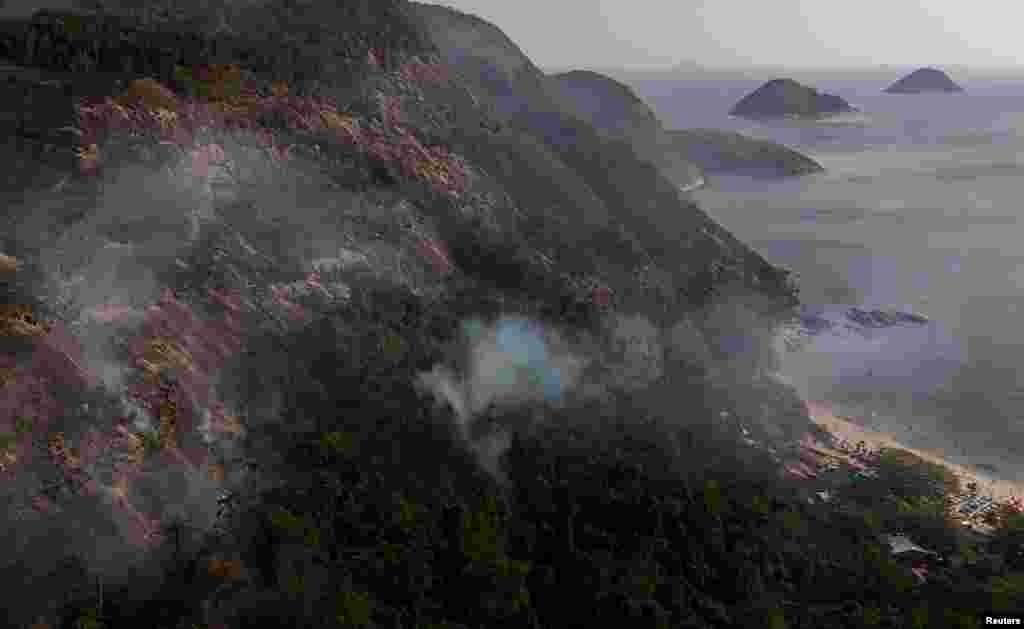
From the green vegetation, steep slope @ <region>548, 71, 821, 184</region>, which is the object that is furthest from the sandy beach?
steep slope @ <region>548, 71, 821, 184</region>

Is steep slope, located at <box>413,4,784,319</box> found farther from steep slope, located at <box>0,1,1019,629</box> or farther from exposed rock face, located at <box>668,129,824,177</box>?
exposed rock face, located at <box>668,129,824,177</box>

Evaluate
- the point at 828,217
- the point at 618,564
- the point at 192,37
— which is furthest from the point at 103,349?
the point at 828,217

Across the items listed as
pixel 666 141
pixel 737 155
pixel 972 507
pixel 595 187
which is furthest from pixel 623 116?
pixel 972 507

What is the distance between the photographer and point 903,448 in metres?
57.7

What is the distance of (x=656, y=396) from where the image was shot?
5150cm

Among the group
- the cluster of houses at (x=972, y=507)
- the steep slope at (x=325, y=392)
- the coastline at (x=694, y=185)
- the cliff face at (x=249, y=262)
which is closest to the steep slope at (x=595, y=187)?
the cliff face at (x=249, y=262)

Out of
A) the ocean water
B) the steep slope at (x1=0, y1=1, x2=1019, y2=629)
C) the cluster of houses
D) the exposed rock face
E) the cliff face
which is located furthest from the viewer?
the exposed rock face

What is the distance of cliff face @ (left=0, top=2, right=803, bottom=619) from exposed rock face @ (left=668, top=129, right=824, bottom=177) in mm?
106780

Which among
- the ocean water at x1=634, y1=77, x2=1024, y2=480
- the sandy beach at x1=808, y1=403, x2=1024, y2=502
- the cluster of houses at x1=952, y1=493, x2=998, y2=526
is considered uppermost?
the ocean water at x1=634, y1=77, x2=1024, y2=480

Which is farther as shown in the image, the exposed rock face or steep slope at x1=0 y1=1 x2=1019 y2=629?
the exposed rock face

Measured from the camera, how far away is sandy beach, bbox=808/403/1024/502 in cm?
5159

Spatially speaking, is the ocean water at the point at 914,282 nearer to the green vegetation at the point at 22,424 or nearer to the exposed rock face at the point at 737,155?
the exposed rock face at the point at 737,155

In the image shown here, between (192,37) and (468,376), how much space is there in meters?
28.8

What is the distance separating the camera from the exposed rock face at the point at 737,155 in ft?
579
